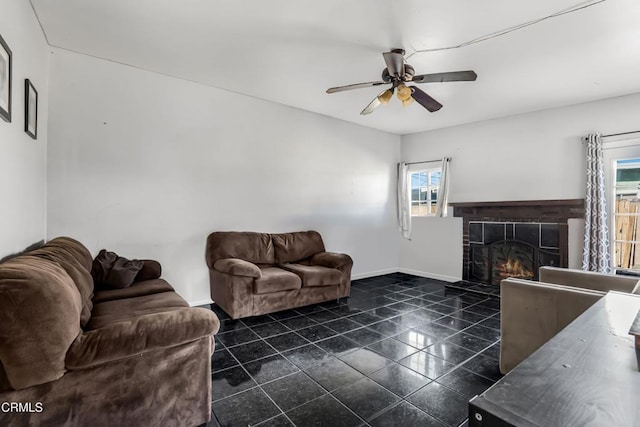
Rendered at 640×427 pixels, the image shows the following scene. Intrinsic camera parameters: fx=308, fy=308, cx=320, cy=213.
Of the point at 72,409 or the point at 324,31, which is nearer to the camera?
the point at 72,409

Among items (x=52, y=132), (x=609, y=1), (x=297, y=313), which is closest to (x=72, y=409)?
(x=297, y=313)

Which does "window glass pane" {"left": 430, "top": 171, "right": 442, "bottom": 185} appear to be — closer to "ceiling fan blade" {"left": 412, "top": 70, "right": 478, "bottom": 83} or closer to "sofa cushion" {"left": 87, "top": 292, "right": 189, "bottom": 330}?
"ceiling fan blade" {"left": 412, "top": 70, "right": 478, "bottom": 83}

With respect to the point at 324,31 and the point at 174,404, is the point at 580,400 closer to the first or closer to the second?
the point at 174,404

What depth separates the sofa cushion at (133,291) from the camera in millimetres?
2455

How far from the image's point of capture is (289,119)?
4480 mm

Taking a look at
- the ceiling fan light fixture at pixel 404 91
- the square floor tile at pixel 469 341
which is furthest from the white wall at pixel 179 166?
the square floor tile at pixel 469 341

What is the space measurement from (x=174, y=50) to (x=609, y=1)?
3.43m

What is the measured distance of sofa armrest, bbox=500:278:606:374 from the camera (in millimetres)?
1920

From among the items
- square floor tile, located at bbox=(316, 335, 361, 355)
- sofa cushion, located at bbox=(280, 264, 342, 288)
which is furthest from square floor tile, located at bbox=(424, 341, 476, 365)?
sofa cushion, located at bbox=(280, 264, 342, 288)

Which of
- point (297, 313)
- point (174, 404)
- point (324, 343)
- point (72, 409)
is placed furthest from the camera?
point (297, 313)

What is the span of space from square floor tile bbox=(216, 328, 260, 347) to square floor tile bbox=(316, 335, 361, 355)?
24.9 inches

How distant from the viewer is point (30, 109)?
2279 mm

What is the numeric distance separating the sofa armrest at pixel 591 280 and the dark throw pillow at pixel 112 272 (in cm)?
364

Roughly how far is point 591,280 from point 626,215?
2279 millimetres
